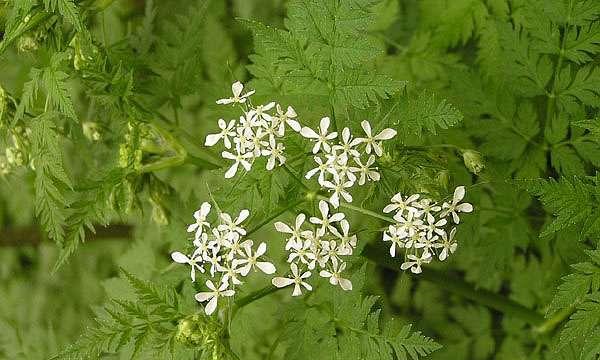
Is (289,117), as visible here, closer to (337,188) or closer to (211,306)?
(337,188)

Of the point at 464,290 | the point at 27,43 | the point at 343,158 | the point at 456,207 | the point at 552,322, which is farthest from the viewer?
the point at 552,322

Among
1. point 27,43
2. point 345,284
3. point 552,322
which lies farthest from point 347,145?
point 552,322

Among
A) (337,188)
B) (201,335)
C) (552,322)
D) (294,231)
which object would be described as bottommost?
(552,322)

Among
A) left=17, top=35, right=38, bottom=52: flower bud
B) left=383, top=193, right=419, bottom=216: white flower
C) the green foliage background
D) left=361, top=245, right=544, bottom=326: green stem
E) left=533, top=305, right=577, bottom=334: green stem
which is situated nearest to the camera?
left=383, top=193, right=419, bottom=216: white flower

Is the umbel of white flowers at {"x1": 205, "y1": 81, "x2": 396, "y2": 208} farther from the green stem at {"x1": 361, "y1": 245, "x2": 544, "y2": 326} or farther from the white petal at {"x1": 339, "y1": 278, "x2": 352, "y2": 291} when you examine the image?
the green stem at {"x1": 361, "y1": 245, "x2": 544, "y2": 326}

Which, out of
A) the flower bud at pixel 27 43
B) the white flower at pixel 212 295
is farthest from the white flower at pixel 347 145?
the flower bud at pixel 27 43

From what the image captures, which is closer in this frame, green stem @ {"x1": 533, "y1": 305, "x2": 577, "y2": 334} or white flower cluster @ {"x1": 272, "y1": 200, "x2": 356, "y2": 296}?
white flower cluster @ {"x1": 272, "y1": 200, "x2": 356, "y2": 296}

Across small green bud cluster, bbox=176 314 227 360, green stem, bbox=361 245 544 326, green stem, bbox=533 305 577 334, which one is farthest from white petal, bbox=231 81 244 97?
green stem, bbox=533 305 577 334
